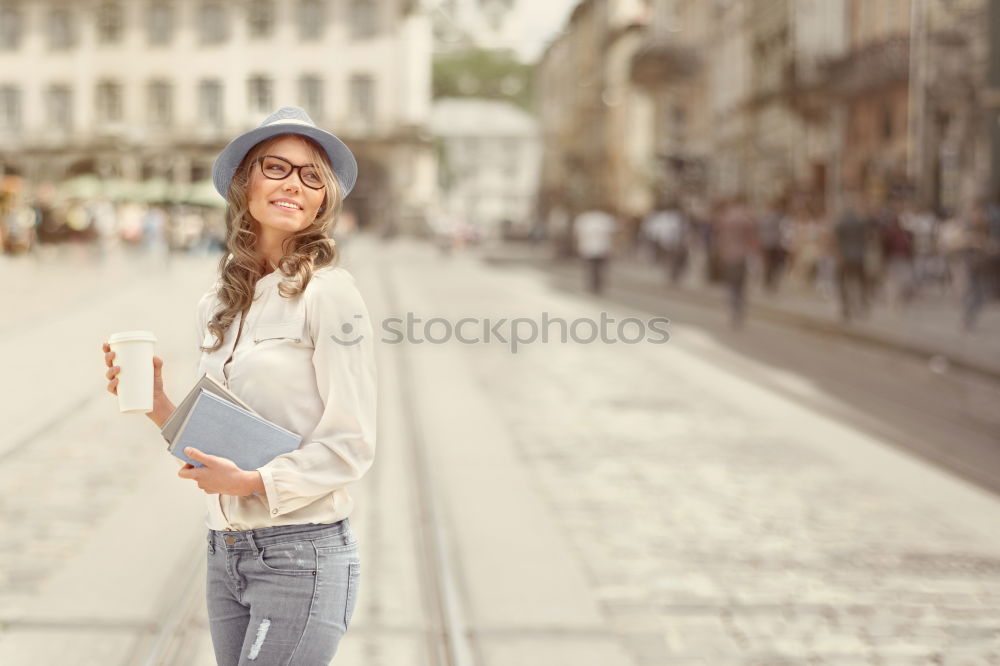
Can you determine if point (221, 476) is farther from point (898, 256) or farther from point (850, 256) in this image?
point (898, 256)

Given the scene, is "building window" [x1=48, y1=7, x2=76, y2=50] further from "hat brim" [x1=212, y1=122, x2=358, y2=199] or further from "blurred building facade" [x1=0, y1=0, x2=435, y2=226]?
"hat brim" [x1=212, y1=122, x2=358, y2=199]

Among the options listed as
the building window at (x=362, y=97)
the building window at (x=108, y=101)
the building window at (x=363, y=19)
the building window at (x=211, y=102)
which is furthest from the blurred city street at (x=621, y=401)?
the building window at (x=363, y=19)

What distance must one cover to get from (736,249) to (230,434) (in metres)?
17.7

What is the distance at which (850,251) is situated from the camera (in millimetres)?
21141

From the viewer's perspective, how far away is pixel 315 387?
2736 mm

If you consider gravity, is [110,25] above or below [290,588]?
above

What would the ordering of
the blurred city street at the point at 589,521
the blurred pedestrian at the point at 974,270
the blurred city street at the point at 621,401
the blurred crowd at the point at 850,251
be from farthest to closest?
the blurred crowd at the point at 850,251 < the blurred pedestrian at the point at 974,270 < the blurred city street at the point at 589,521 < the blurred city street at the point at 621,401

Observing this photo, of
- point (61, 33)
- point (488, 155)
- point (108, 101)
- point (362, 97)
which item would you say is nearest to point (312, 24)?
point (362, 97)

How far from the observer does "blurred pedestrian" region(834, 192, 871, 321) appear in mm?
20969

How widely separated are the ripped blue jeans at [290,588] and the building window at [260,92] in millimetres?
76601

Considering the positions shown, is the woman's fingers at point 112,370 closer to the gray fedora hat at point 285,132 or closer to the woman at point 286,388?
the woman at point 286,388

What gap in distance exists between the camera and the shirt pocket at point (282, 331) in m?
2.68

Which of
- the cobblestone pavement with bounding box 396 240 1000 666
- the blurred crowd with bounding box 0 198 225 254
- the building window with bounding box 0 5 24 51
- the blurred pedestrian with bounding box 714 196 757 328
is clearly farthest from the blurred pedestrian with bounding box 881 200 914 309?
the building window with bounding box 0 5 24 51

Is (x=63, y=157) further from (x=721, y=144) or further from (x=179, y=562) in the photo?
(x=179, y=562)
